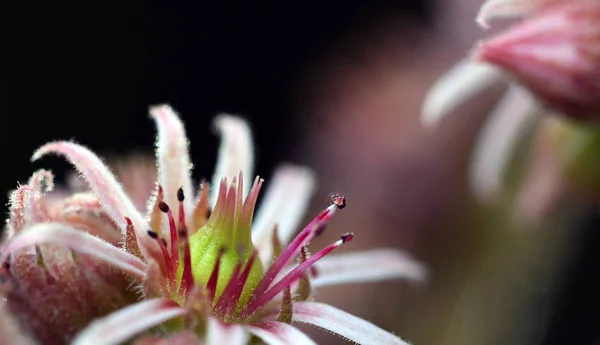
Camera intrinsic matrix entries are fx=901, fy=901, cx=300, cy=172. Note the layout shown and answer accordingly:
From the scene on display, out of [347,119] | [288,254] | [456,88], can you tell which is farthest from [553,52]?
[347,119]

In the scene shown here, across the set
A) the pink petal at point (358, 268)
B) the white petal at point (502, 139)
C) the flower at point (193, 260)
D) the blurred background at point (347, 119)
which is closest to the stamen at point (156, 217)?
the flower at point (193, 260)

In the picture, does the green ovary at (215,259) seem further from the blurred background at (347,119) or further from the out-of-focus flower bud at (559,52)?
the blurred background at (347,119)

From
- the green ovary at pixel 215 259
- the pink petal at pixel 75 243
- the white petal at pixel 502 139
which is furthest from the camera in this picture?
the white petal at pixel 502 139

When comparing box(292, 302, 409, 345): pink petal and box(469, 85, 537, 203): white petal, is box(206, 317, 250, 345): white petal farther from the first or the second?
box(469, 85, 537, 203): white petal

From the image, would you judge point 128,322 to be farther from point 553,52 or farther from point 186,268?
point 553,52

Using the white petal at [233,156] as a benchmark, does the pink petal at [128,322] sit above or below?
below

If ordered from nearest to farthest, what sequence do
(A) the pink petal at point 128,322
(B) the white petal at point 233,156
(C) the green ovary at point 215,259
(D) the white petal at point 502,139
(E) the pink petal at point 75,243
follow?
(A) the pink petal at point 128,322, (E) the pink petal at point 75,243, (C) the green ovary at point 215,259, (B) the white petal at point 233,156, (D) the white petal at point 502,139

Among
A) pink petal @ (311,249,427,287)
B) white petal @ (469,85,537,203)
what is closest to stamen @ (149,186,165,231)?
pink petal @ (311,249,427,287)
